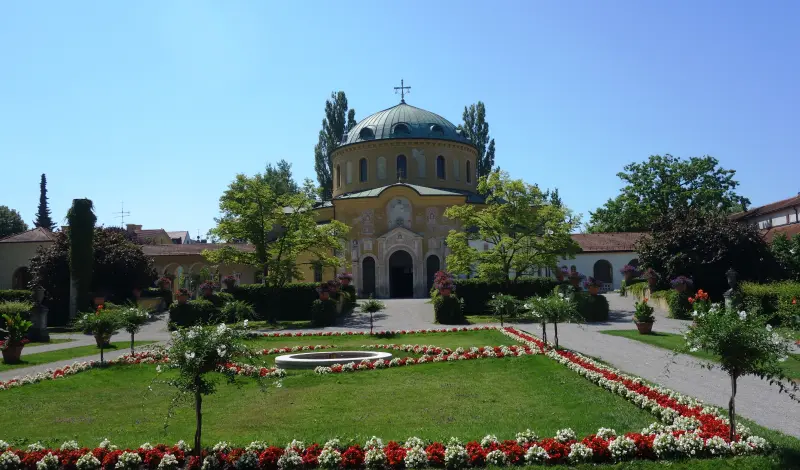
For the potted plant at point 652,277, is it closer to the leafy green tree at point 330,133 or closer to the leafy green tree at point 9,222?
the leafy green tree at point 330,133

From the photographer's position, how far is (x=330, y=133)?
62594mm

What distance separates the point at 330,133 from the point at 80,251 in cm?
3075

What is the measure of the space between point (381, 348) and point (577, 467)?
1223cm

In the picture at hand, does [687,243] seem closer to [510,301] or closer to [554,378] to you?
[510,301]

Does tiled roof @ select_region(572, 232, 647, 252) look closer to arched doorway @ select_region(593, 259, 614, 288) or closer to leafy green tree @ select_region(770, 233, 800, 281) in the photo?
arched doorway @ select_region(593, 259, 614, 288)

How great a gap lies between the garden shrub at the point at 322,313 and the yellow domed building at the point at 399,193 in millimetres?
14464

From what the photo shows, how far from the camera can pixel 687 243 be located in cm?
3278

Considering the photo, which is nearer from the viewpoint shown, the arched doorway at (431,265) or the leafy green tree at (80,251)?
the leafy green tree at (80,251)

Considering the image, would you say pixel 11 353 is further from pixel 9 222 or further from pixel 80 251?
pixel 9 222

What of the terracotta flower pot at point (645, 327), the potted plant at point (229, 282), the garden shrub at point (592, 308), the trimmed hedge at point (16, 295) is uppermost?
the potted plant at point (229, 282)

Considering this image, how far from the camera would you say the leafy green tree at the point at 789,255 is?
32.0 metres

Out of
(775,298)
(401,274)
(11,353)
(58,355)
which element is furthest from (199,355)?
(401,274)

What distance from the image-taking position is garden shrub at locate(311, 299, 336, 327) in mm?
30617

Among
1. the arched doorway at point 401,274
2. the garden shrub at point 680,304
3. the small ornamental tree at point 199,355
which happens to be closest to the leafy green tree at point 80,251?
the arched doorway at point 401,274
